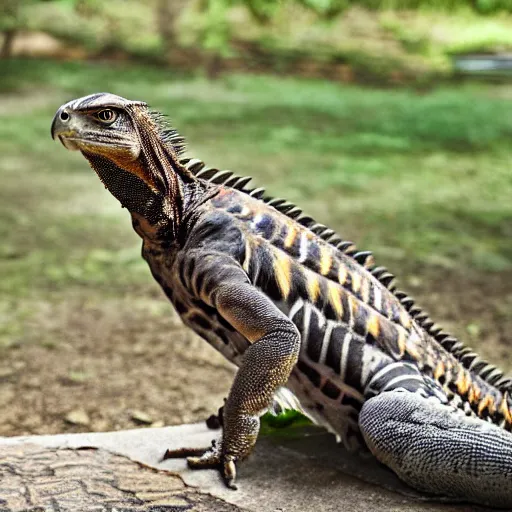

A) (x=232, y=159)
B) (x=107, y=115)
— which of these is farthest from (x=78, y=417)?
(x=232, y=159)

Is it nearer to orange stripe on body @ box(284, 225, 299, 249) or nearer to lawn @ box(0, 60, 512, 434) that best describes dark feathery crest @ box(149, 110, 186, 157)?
orange stripe on body @ box(284, 225, 299, 249)

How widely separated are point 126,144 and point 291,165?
28.0ft

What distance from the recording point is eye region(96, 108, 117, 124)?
11.2ft

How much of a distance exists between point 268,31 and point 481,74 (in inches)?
214

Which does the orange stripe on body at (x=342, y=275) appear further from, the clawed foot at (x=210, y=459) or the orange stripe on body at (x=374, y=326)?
the clawed foot at (x=210, y=459)

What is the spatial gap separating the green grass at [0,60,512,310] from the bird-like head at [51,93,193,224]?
3.17 meters

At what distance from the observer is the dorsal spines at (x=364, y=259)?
387 centimetres

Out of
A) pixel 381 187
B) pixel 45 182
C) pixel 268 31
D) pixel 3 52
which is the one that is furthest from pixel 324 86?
pixel 45 182

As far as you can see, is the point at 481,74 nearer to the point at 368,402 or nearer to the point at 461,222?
the point at 461,222

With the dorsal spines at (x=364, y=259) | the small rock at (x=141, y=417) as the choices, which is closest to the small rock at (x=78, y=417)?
the small rock at (x=141, y=417)

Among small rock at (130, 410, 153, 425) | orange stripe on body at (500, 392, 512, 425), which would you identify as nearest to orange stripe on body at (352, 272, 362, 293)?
orange stripe on body at (500, 392, 512, 425)

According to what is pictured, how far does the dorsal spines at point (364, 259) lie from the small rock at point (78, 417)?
70.0 inches

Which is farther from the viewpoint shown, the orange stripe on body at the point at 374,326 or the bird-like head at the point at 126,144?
the orange stripe on body at the point at 374,326

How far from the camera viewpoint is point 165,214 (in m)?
3.64
